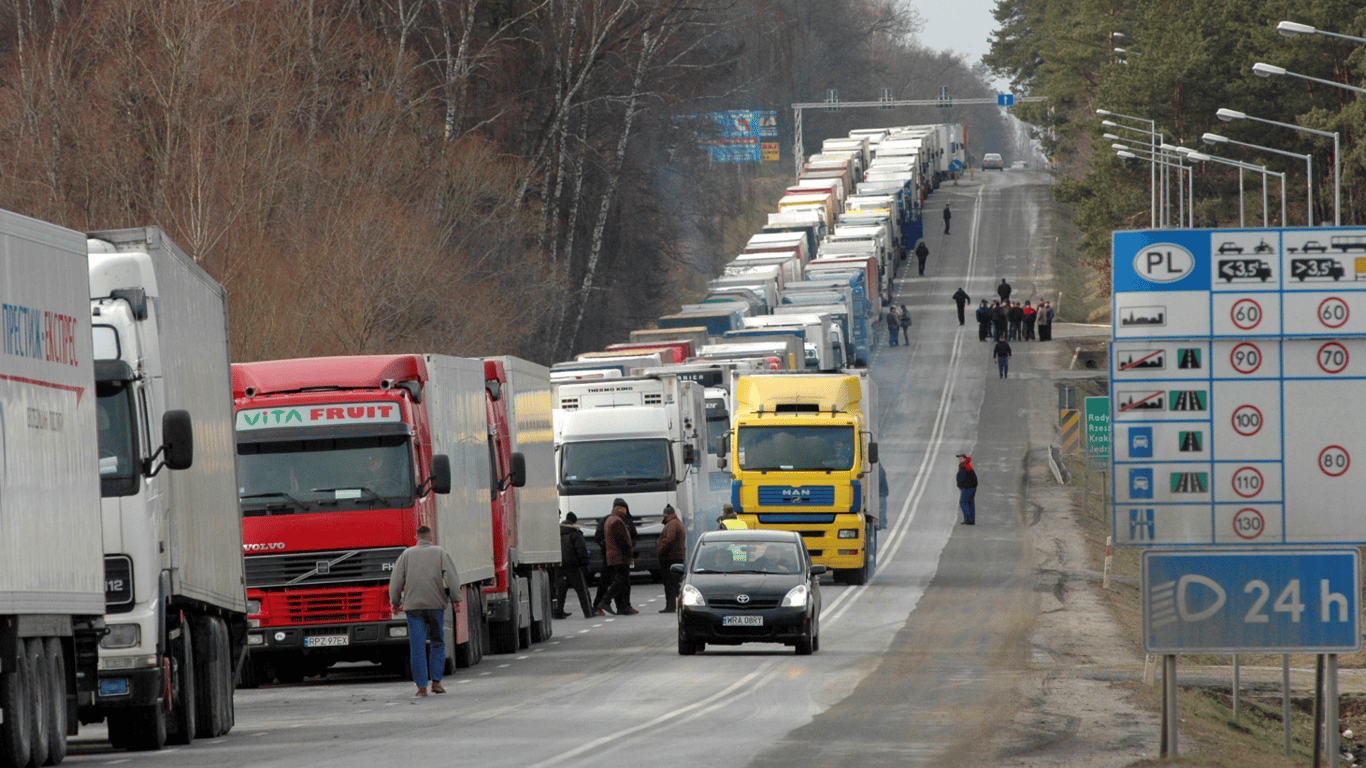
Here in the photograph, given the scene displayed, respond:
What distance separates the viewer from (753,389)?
118ft

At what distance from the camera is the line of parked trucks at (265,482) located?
43.3ft

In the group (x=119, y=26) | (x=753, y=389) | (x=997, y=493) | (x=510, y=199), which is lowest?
(x=997, y=493)

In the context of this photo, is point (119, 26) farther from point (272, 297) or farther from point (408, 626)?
point (408, 626)

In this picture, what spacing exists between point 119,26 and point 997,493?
22902 mm

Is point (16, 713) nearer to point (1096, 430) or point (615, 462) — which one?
point (615, 462)

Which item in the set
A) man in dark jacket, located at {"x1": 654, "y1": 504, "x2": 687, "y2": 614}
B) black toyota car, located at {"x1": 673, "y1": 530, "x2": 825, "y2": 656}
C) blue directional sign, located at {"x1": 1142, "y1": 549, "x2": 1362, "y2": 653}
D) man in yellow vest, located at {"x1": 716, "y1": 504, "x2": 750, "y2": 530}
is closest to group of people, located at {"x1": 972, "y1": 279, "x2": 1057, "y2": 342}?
man in dark jacket, located at {"x1": 654, "y1": 504, "x2": 687, "y2": 614}

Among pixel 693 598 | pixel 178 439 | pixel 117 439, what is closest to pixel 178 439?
pixel 178 439

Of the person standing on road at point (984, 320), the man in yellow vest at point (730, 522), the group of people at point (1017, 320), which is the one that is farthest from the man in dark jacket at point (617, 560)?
the person standing on road at point (984, 320)

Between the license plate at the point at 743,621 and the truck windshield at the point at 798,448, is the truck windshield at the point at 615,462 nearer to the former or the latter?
the truck windshield at the point at 798,448

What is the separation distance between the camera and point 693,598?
2333 centimetres

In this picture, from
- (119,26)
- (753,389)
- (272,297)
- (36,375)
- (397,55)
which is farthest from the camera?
(397,55)

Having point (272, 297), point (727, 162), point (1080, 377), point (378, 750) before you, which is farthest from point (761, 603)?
point (727, 162)

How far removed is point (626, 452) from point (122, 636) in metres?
21.1

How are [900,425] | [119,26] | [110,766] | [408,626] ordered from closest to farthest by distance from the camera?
[110,766], [408,626], [119,26], [900,425]
